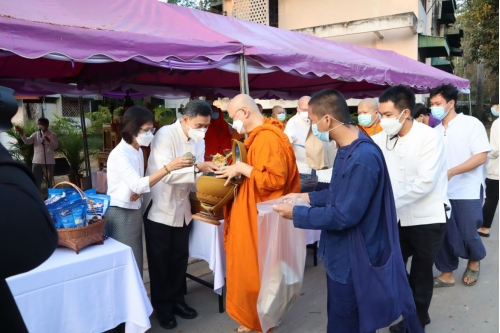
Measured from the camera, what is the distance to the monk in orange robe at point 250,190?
101 inches

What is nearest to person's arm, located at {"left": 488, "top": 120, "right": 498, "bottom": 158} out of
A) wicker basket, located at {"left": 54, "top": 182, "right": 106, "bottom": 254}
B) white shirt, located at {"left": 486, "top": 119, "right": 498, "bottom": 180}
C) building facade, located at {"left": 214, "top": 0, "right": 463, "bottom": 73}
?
white shirt, located at {"left": 486, "top": 119, "right": 498, "bottom": 180}

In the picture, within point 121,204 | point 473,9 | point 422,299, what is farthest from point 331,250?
point 473,9

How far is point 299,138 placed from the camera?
4840mm

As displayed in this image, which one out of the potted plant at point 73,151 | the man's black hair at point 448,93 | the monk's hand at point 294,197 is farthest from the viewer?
the potted plant at point 73,151

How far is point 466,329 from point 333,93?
7.38 feet

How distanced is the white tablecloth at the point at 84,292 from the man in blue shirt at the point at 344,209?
39.4 inches

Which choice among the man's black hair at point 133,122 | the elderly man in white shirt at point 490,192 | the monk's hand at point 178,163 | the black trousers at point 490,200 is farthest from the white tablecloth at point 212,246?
the black trousers at point 490,200

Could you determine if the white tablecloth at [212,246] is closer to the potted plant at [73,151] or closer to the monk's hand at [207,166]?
the monk's hand at [207,166]

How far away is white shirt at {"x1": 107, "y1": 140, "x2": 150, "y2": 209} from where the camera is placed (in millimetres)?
2543

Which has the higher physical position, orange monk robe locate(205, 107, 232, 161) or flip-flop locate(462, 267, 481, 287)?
orange monk robe locate(205, 107, 232, 161)

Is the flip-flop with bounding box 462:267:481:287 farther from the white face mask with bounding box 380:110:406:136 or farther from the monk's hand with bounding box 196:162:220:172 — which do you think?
the monk's hand with bounding box 196:162:220:172

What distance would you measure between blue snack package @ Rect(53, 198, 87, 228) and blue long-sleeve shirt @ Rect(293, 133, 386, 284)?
3.93ft

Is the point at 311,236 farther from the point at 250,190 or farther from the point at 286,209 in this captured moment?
the point at 286,209

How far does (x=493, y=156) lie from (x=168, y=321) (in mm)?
4377
